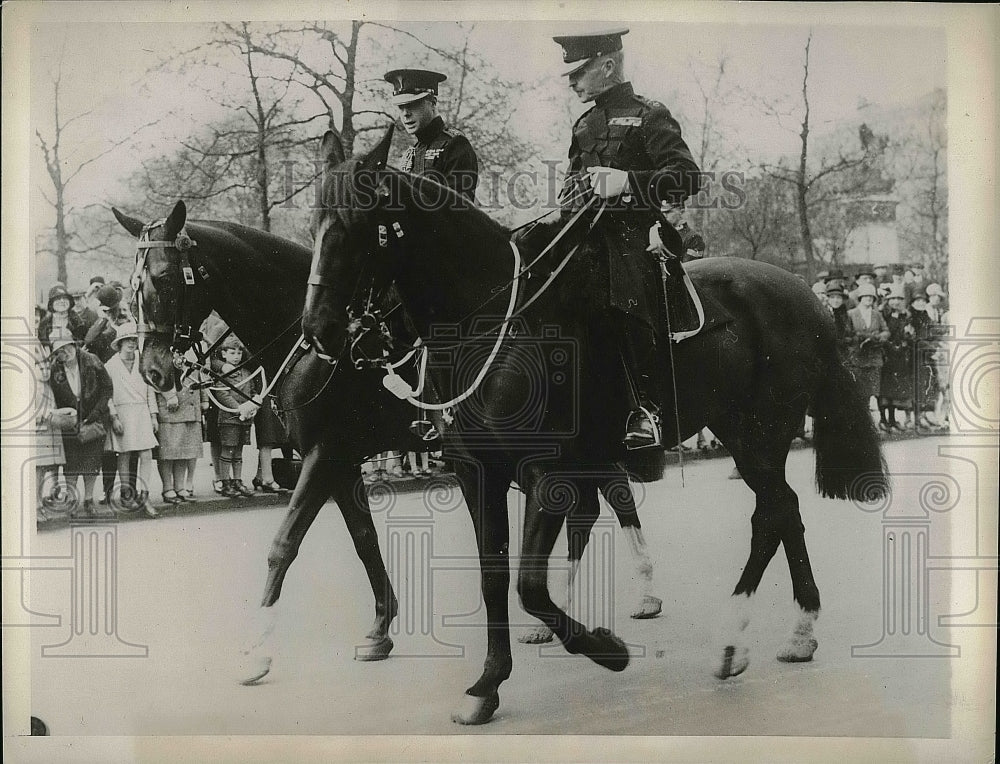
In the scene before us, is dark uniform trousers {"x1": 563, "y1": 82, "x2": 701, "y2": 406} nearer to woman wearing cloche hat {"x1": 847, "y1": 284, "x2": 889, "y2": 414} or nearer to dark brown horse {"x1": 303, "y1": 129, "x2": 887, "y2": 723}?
dark brown horse {"x1": 303, "y1": 129, "x2": 887, "y2": 723}

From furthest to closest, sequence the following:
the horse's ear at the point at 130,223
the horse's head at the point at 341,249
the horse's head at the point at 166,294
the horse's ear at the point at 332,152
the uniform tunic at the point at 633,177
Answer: the horse's ear at the point at 130,223 < the horse's head at the point at 166,294 < the uniform tunic at the point at 633,177 < the horse's ear at the point at 332,152 < the horse's head at the point at 341,249

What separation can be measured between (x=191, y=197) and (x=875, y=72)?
3.62 m

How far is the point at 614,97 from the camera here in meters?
4.39

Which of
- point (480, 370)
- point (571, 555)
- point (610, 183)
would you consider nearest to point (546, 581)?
point (571, 555)

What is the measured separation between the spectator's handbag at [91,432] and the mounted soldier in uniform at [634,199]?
104 inches

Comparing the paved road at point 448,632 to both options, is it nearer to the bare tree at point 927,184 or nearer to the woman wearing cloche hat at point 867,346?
the woman wearing cloche hat at point 867,346

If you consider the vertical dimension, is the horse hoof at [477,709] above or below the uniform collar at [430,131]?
below

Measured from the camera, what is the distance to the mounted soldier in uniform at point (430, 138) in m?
4.43

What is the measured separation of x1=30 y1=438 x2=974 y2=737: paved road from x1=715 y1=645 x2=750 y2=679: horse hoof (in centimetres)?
4

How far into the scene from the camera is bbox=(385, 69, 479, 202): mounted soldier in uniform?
4.43m

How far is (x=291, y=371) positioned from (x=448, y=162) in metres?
1.30

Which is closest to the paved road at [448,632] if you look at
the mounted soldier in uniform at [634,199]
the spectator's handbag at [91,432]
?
the spectator's handbag at [91,432]

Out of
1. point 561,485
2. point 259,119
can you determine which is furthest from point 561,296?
point 259,119

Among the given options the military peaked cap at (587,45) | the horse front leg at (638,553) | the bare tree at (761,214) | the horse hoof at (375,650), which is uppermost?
the military peaked cap at (587,45)
